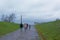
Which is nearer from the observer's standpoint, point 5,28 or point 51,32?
point 51,32

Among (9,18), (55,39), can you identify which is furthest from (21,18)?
(9,18)

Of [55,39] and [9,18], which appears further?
[9,18]

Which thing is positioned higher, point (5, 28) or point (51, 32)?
point (51, 32)

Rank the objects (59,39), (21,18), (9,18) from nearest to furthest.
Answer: (59,39) < (21,18) < (9,18)

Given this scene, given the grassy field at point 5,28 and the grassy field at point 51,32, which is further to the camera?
the grassy field at point 5,28

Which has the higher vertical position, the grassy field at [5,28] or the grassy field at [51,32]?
the grassy field at [51,32]

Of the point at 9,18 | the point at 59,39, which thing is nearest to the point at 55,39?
the point at 59,39

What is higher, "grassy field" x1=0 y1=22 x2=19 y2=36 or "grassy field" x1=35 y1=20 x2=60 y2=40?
"grassy field" x1=35 y1=20 x2=60 y2=40

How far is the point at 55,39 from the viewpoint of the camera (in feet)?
64.8

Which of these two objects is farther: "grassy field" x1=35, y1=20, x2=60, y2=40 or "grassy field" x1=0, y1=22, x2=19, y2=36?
"grassy field" x1=0, y1=22, x2=19, y2=36

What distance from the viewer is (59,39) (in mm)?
19297

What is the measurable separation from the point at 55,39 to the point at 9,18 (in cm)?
8999

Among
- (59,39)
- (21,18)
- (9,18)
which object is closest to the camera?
(59,39)

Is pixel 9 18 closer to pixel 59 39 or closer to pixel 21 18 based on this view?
pixel 21 18
